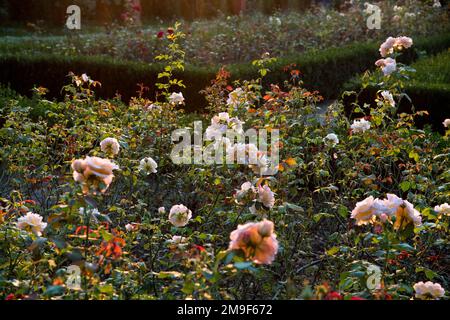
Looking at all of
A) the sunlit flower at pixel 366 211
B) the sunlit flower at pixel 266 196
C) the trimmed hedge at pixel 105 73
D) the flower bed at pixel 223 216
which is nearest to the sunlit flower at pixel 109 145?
the flower bed at pixel 223 216

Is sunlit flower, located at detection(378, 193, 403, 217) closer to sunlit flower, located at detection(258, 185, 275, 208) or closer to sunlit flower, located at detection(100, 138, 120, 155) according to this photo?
sunlit flower, located at detection(258, 185, 275, 208)

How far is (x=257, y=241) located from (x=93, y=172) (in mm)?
575

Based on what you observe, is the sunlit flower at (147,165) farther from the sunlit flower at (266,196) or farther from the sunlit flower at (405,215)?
the sunlit flower at (405,215)

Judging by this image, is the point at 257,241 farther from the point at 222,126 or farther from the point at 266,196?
the point at 222,126

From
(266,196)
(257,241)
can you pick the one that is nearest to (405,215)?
(266,196)

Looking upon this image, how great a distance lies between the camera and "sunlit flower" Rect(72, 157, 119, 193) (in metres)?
2.04

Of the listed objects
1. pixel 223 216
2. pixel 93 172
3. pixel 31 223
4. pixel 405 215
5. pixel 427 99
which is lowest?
pixel 223 216

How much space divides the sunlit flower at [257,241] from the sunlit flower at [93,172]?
0.49m

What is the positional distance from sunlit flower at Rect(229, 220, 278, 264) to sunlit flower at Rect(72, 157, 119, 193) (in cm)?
49

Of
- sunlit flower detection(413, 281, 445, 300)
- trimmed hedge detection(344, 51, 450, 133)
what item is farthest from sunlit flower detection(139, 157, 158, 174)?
trimmed hedge detection(344, 51, 450, 133)

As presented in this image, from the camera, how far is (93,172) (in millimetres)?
2041

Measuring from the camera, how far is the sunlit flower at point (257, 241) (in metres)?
1.77

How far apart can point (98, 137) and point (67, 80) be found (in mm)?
4211

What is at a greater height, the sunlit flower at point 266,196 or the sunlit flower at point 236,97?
the sunlit flower at point 236,97
